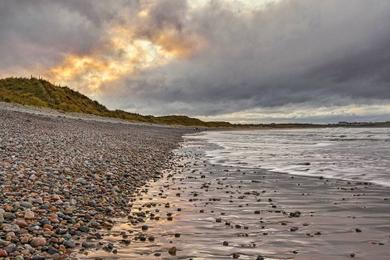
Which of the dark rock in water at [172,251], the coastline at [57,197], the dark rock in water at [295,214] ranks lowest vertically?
the dark rock in water at [172,251]

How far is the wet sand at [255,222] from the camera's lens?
303 inches

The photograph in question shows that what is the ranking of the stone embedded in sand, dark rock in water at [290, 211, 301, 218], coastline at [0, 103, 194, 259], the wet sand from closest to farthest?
coastline at [0, 103, 194, 259], the wet sand, the stone embedded in sand, dark rock in water at [290, 211, 301, 218]

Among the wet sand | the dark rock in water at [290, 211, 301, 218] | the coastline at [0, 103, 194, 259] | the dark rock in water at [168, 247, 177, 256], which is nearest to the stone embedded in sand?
the wet sand

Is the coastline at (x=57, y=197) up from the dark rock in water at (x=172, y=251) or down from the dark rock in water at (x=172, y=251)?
up

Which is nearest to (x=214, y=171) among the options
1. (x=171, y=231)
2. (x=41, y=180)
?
(x=41, y=180)

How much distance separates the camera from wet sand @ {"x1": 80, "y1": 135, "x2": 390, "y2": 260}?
7.69 m

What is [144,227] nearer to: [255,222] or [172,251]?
[172,251]

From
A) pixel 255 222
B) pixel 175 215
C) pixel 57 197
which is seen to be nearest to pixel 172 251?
pixel 255 222

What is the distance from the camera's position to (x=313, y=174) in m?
19.2

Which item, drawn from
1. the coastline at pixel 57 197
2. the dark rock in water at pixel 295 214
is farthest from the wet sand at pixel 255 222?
the coastline at pixel 57 197

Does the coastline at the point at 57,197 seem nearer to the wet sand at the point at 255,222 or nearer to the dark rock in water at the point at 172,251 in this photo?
the wet sand at the point at 255,222

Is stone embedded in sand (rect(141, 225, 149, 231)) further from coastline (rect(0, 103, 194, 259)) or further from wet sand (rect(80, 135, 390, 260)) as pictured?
coastline (rect(0, 103, 194, 259))

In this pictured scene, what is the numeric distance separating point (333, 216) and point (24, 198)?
7427 mm

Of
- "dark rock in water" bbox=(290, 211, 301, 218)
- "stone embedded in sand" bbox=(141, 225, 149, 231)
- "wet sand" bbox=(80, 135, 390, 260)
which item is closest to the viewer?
"wet sand" bbox=(80, 135, 390, 260)
